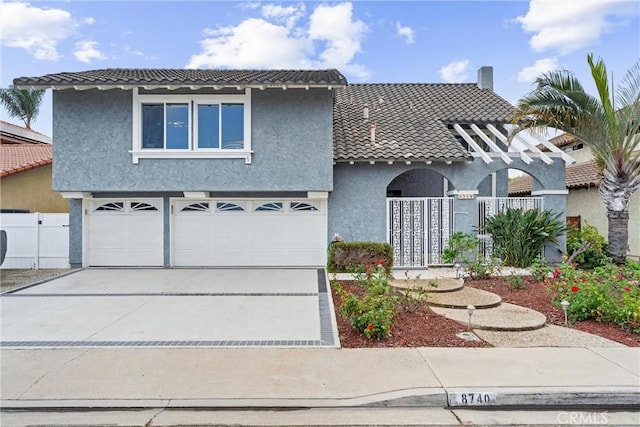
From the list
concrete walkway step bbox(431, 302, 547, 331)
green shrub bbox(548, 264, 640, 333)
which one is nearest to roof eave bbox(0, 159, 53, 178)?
concrete walkway step bbox(431, 302, 547, 331)

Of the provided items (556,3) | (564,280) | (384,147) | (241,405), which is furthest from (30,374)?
(556,3)

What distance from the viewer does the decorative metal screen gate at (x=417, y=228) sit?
42.5 ft

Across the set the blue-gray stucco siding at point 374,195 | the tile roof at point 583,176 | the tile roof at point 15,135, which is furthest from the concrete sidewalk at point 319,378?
the tile roof at point 15,135

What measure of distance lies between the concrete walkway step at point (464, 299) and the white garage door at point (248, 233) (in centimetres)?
505

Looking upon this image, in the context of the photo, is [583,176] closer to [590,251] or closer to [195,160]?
[590,251]

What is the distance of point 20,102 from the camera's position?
29.9 metres

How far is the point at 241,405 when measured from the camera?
4.29 meters

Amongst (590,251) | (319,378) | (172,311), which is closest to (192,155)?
(172,311)

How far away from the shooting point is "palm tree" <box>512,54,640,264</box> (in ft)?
37.3

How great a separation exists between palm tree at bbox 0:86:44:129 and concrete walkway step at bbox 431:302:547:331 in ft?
112

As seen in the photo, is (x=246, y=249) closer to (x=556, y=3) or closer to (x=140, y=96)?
(x=140, y=96)

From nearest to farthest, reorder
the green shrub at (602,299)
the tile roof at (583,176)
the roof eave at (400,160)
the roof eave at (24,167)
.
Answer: the green shrub at (602,299), the roof eave at (400,160), the roof eave at (24,167), the tile roof at (583,176)

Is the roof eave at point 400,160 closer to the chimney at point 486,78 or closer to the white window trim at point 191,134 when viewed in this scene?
the white window trim at point 191,134

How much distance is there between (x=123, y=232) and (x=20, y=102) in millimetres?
24722
